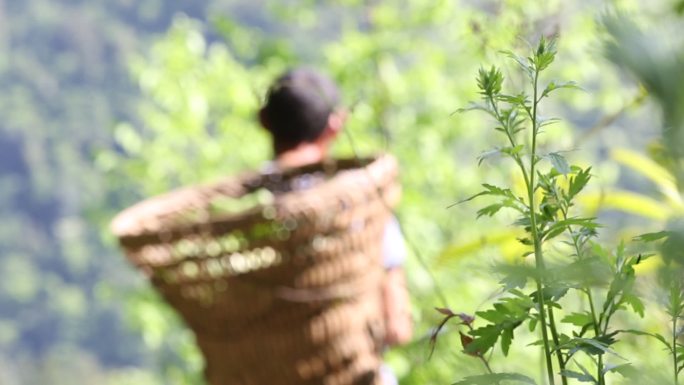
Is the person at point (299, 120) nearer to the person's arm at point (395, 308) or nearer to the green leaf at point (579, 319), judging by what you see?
the person's arm at point (395, 308)

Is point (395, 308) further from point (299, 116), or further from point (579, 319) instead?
point (579, 319)

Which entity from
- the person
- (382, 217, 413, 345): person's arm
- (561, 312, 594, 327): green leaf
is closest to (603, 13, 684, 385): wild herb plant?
(561, 312, 594, 327): green leaf

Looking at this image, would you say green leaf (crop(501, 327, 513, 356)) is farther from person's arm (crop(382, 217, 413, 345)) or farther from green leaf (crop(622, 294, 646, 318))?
person's arm (crop(382, 217, 413, 345))

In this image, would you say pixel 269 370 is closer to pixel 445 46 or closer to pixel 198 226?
pixel 198 226

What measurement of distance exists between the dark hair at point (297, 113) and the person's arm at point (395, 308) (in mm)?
390

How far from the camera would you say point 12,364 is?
19.0 m

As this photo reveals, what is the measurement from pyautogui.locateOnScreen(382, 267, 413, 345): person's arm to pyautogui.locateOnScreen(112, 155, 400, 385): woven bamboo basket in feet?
0.26

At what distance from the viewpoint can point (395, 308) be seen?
163cm

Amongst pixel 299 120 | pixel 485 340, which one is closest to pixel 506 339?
pixel 485 340

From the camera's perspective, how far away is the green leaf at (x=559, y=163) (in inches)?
13.6

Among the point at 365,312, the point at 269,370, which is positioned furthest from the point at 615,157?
the point at 269,370

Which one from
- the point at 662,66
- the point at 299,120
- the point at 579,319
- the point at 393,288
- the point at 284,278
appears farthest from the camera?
the point at 299,120

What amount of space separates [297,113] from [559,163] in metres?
1.63

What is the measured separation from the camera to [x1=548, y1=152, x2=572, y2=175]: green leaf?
345 millimetres
